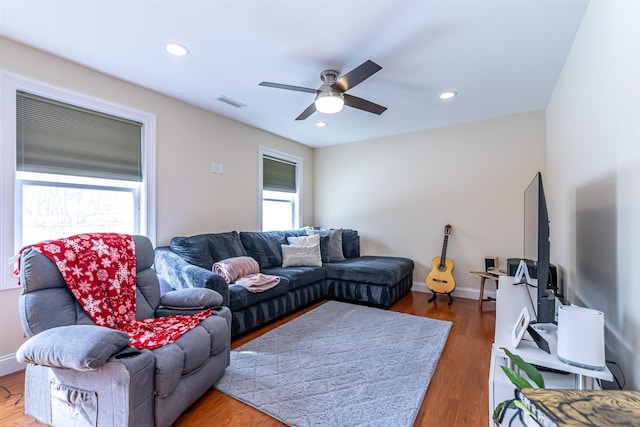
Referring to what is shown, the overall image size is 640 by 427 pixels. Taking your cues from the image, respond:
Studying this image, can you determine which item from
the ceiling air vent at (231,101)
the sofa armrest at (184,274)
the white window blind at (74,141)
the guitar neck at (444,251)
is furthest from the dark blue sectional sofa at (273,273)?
the ceiling air vent at (231,101)

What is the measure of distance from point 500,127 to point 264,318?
384 cm

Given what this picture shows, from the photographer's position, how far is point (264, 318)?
9.43ft

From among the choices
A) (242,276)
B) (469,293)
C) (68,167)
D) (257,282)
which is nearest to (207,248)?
(242,276)

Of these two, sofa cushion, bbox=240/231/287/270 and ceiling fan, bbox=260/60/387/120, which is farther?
sofa cushion, bbox=240/231/287/270

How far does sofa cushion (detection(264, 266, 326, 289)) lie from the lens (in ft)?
10.6

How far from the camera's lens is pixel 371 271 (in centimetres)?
353

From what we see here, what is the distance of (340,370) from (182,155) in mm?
2760

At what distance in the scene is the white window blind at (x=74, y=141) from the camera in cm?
214

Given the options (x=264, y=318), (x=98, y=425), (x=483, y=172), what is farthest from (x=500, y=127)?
(x=98, y=425)

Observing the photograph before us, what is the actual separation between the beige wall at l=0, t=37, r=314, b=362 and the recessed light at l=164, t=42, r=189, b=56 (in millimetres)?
863

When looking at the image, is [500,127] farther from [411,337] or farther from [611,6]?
[411,337]

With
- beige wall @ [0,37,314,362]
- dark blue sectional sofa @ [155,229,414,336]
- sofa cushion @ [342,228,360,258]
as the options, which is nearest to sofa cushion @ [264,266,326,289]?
dark blue sectional sofa @ [155,229,414,336]

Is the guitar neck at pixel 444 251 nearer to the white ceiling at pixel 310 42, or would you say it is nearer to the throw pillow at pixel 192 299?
the white ceiling at pixel 310 42

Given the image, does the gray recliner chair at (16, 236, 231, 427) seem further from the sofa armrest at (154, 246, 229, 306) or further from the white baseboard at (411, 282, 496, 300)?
the white baseboard at (411, 282, 496, 300)
